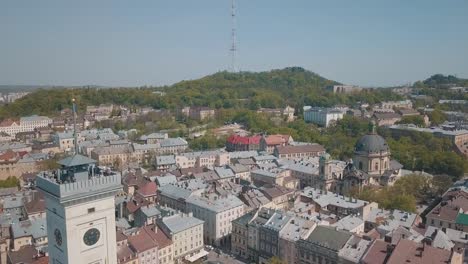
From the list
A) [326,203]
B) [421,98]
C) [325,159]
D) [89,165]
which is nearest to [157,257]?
[326,203]

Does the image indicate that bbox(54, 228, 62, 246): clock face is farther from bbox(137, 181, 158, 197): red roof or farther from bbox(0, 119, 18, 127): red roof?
bbox(0, 119, 18, 127): red roof

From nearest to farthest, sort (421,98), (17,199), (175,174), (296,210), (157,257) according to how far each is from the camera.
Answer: (157,257) < (296,210) < (17,199) < (175,174) < (421,98)

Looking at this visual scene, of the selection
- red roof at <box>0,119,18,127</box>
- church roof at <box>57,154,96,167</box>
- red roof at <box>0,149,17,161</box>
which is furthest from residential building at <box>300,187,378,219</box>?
red roof at <box>0,119,18,127</box>

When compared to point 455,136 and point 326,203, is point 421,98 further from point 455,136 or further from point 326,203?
point 326,203

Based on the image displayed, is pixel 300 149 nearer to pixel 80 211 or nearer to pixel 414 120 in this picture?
pixel 414 120

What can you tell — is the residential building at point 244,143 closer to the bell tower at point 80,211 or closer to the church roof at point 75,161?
the bell tower at point 80,211

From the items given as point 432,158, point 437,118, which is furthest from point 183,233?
point 437,118

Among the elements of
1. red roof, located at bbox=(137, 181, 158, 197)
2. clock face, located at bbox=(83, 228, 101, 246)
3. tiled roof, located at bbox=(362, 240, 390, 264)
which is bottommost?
red roof, located at bbox=(137, 181, 158, 197)
